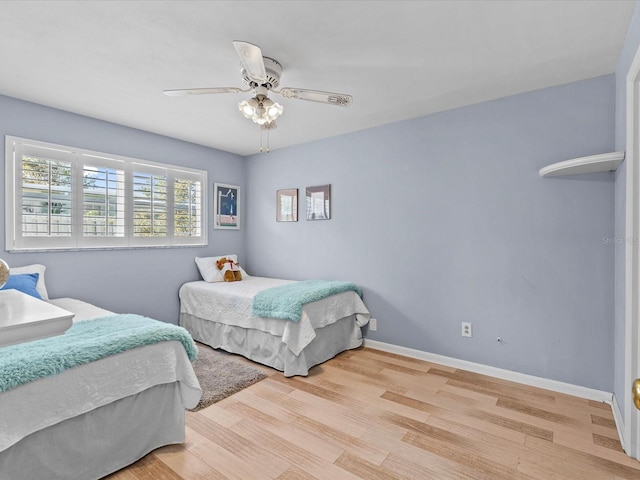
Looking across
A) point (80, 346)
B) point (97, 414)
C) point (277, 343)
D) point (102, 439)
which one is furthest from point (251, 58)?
point (277, 343)

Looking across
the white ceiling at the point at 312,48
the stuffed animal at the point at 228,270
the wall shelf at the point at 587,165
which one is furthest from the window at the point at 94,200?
the wall shelf at the point at 587,165

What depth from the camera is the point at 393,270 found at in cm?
338

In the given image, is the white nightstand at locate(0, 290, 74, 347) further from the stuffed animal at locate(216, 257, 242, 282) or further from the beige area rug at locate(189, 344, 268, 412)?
the stuffed animal at locate(216, 257, 242, 282)

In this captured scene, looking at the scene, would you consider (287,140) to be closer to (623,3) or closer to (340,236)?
(340,236)

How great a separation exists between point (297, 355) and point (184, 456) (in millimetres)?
1173

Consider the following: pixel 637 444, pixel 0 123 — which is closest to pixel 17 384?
pixel 0 123

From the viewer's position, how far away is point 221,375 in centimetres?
282

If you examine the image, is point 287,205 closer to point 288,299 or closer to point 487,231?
point 288,299

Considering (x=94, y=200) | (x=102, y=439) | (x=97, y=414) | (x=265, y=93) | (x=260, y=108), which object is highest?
(x=265, y=93)

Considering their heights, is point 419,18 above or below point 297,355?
above

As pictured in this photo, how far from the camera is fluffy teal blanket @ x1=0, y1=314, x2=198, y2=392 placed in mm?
1390

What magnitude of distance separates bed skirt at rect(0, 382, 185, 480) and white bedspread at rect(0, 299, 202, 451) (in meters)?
0.06

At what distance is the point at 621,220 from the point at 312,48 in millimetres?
2245

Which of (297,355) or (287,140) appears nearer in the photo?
(297,355)
